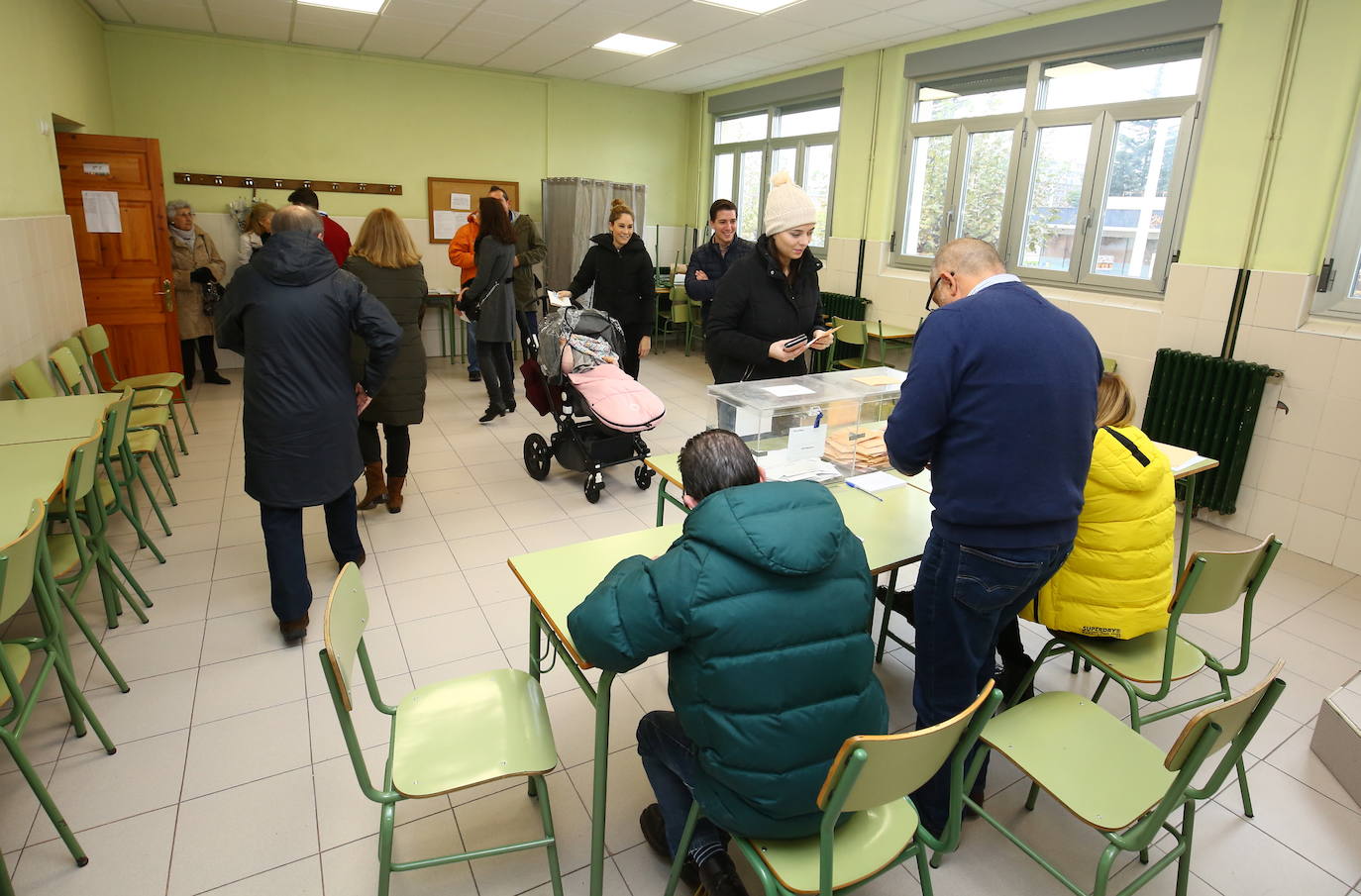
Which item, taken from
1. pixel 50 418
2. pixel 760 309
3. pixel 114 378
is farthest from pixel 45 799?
pixel 114 378

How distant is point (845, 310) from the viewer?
23.3ft

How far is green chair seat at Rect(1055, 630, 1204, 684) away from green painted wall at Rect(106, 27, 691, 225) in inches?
298

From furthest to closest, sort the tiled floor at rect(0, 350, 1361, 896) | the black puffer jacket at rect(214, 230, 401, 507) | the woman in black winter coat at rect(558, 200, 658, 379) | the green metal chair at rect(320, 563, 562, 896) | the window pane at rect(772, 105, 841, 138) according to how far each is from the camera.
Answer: the window pane at rect(772, 105, 841, 138) < the woman in black winter coat at rect(558, 200, 658, 379) < the black puffer jacket at rect(214, 230, 401, 507) < the tiled floor at rect(0, 350, 1361, 896) < the green metal chair at rect(320, 563, 562, 896)

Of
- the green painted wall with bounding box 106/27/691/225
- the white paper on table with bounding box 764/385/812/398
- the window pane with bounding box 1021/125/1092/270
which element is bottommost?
the white paper on table with bounding box 764/385/812/398

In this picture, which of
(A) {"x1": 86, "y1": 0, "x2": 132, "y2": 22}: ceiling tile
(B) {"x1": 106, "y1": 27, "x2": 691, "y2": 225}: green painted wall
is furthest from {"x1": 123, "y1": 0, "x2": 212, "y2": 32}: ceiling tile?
(B) {"x1": 106, "y1": 27, "x2": 691, "y2": 225}: green painted wall

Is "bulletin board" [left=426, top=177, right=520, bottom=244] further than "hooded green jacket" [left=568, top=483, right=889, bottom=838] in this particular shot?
Yes

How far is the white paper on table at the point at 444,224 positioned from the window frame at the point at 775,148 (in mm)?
3113

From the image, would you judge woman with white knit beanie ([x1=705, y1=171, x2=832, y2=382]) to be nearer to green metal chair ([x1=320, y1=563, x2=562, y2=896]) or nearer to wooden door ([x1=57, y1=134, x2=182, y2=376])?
green metal chair ([x1=320, y1=563, x2=562, y2=896])

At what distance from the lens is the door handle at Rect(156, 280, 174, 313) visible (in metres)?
5.82

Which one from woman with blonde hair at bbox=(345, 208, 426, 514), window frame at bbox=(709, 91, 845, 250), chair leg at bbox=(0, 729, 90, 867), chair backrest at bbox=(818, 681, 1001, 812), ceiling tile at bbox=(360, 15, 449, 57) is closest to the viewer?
chair backrest at bbox=(818, 681, 1001, 812)

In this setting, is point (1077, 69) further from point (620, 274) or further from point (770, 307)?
point (770, 307)

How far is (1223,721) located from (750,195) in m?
8.04

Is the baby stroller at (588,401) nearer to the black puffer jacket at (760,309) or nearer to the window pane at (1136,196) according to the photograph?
the black puffer jacket at (760,309)

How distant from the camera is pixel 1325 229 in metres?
3.96
